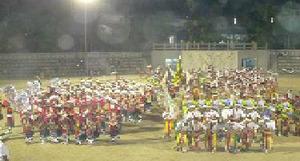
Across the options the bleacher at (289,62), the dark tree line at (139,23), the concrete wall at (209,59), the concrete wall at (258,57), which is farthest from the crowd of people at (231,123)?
the dark tree line at (139,23)

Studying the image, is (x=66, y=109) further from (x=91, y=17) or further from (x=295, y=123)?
(x=91, y=17)

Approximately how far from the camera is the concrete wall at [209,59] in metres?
50.6

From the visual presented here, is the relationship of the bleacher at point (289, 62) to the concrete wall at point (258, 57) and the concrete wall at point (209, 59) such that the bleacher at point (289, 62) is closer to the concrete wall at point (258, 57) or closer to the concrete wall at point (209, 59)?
the concrete wall at point (258, 57)

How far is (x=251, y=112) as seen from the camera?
19484 mm

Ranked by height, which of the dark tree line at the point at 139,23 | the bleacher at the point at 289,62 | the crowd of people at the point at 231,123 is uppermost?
the dark tree line at the point at 139,23

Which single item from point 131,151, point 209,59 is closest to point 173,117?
point 131,151

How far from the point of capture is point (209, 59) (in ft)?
170

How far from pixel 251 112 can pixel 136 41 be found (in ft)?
162

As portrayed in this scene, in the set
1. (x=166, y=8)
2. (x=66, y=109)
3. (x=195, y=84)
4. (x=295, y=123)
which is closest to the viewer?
(x=66, y=109)

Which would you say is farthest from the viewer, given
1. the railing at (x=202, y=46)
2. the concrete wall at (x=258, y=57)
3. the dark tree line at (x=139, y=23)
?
the dark tree line at (x=139, y=23)

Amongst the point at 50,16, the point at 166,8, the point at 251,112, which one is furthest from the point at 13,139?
the point at 166,8

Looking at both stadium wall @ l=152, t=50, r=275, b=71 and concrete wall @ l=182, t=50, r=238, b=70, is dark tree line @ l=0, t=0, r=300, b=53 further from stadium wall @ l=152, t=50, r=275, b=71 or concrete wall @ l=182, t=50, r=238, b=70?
concrete wall @ l=182, t=50, r=238, b=70

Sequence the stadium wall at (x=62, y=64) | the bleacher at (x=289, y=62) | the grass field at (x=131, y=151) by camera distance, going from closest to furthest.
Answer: the grass field at (x=131, y=151)
the stadium wall at (x=62, y=64)
the bleacher at (x=289, y=62)

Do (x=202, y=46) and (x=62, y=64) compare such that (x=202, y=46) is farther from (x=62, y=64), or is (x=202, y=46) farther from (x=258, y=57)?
(x=62, y=64)
